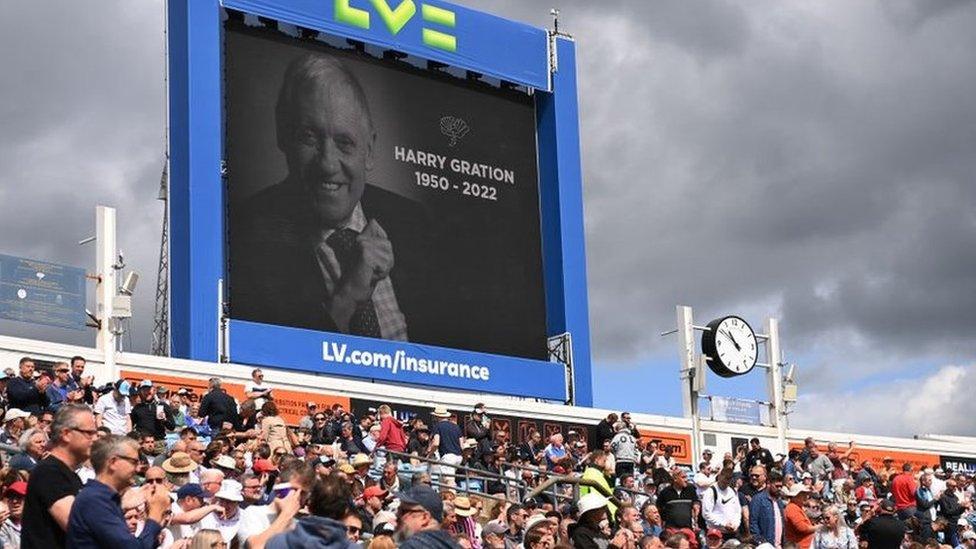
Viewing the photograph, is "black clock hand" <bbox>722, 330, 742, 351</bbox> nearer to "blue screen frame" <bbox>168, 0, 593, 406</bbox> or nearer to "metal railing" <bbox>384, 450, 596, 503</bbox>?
"blue screen frame" <bbox>168, 0, 593, 406</bbox>

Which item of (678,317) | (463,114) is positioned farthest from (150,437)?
(678,317)

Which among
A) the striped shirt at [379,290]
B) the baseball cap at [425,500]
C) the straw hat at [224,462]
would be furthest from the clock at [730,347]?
the baseball cap at [425,500]

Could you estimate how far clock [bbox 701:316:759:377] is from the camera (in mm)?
31328

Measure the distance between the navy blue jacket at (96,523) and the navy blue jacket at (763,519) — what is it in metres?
12.2

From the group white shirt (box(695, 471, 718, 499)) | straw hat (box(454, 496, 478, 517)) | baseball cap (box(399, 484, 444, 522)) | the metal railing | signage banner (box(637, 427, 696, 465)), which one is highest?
signage banner (box(637, 427, 696, 465))

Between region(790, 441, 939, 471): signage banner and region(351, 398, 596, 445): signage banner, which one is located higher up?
region(351, 398, 596, 445): signage banner

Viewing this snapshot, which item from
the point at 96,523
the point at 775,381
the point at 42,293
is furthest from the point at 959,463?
the point at 96,523

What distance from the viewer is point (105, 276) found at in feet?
83.9

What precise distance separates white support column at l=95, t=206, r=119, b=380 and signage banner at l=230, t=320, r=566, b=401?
1894 millimetres

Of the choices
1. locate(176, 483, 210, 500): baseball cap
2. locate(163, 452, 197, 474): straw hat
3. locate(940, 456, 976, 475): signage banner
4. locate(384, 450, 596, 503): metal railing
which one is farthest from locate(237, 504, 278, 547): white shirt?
locate(940, 456, 976, 475): signage banner

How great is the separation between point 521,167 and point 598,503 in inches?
725

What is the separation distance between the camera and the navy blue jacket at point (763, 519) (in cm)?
1830

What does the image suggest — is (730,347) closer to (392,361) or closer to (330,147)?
(392,361)

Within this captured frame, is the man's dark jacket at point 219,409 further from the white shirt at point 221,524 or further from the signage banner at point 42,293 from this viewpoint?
the white shirt at point 221,524
